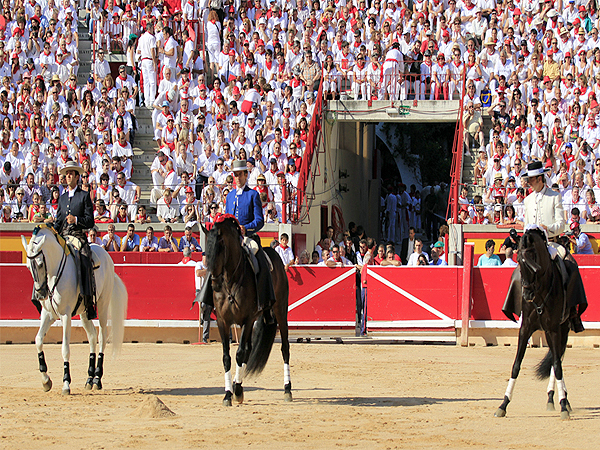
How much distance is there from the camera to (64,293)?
32.9ft

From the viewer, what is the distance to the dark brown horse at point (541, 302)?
841cm

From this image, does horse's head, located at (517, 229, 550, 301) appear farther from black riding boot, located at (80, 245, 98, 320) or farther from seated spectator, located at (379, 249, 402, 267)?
seated spectator, located at (379, 249, 402, 267)

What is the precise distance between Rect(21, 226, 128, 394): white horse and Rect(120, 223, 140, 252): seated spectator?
811 cm

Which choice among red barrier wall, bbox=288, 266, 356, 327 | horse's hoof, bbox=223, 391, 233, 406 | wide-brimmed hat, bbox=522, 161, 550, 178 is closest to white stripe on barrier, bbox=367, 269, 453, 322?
red barrier wall, bbox=288, 266, 356, 327

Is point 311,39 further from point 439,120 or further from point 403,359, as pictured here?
point 403,359

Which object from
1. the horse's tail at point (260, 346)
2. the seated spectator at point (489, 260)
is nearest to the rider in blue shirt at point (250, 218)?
the horse's tail at point (260, 346)

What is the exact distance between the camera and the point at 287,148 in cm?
2162

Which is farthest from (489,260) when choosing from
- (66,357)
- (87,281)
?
(66,357)

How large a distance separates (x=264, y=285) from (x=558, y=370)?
327cm

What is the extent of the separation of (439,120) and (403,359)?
36.6ft

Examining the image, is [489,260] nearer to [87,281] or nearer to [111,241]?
[111,241]

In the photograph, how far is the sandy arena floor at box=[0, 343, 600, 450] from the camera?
24.1 feet

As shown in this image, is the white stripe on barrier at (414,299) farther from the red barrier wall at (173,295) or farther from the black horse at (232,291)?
the black horse at (232,291)

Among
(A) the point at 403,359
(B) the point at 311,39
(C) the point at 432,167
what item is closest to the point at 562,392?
(A) the point at 403,359
